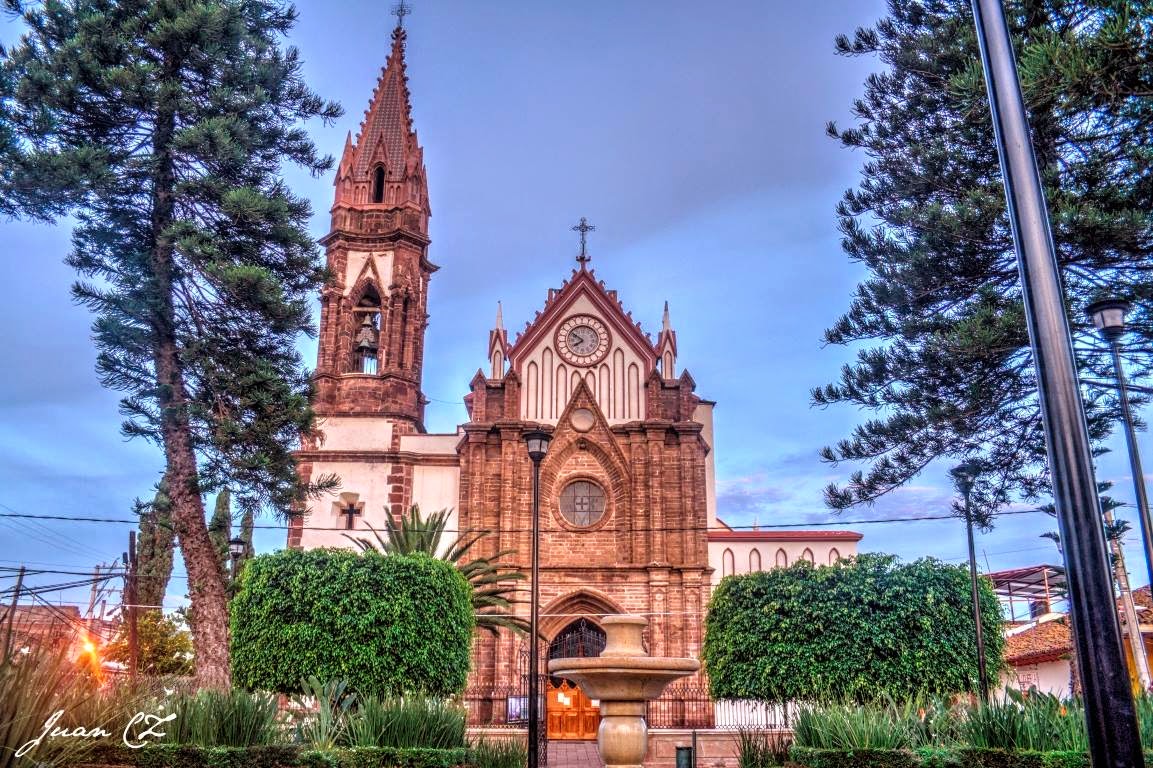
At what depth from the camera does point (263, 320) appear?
15.0 m

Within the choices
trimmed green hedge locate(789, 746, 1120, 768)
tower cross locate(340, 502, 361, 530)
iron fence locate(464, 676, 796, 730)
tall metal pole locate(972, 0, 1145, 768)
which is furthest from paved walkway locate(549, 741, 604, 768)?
tall metal pole locate(972, 0, 1145, 768)

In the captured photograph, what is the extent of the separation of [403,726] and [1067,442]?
8.51 meters

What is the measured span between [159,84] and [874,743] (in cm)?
1429

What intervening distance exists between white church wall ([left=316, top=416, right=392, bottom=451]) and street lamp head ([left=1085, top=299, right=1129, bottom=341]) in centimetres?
2054

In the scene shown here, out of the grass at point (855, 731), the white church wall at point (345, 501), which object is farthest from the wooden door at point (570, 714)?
the grass at point (855, 731)

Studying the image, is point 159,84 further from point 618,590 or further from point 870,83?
point 618,590

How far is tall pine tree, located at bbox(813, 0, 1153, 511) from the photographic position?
10734 mm

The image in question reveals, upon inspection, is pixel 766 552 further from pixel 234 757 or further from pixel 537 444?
pixel 234 757

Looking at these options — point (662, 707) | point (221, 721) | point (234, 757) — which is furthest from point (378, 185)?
point (234, 757)

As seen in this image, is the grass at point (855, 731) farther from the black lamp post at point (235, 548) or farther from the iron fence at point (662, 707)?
the black lamp post at point (235, 548)

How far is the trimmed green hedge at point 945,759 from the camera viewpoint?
7.90 m

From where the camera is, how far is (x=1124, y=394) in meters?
10.2

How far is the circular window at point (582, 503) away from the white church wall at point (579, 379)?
2.12m

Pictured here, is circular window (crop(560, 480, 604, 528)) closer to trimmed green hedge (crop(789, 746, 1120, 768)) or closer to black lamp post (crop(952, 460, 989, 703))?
black lamp post (crop(952, 460, 989, 703))
